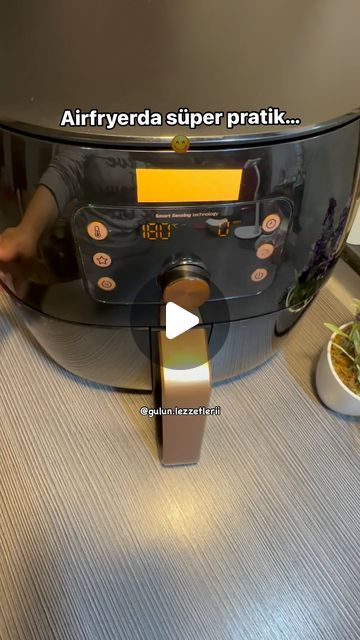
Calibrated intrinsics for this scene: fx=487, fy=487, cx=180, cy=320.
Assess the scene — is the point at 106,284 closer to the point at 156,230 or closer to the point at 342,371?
the point at 156,230

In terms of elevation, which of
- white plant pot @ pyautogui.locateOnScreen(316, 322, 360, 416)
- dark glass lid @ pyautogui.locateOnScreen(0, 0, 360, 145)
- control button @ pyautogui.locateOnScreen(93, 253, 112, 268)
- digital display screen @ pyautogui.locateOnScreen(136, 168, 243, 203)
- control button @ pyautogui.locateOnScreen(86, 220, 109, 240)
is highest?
dark glass lid @ pyautogui.locateOnScreen(0, 0, 360, 145)

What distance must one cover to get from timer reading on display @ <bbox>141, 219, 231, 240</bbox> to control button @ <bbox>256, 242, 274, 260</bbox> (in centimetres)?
4

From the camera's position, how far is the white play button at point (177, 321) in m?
0.43

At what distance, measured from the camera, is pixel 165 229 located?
0.37 m

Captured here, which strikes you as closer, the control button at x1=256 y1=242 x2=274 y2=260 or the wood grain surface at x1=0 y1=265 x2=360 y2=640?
the control button at x1=256 y1=242 x2=274 y2=260

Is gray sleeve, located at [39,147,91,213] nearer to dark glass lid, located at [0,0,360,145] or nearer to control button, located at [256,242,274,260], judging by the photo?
dark glass lid, located at [0,0,360,145]

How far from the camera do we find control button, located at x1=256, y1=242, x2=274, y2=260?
0.40 meters

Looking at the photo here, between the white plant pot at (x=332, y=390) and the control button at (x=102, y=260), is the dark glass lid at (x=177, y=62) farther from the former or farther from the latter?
the white plant pot at (x=332, y=390)

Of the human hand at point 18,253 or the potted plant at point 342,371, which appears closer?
the human hand at point 18,253

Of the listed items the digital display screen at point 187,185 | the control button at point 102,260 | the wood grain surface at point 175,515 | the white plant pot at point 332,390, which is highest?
the digital display screen at point 187,185

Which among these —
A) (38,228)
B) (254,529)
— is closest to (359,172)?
(38,228)

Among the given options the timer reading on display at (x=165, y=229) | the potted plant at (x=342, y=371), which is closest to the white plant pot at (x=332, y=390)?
the potted plant at (x=342, y=371)

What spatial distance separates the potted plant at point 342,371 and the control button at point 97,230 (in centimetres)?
36

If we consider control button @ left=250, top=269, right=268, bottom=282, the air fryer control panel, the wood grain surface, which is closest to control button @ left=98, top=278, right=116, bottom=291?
the air fryer control panel
